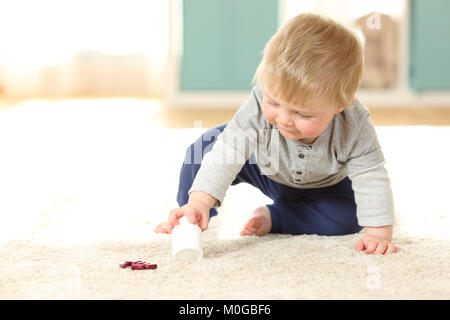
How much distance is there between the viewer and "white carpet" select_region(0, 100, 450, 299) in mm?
792

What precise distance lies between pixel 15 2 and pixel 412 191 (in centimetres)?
264

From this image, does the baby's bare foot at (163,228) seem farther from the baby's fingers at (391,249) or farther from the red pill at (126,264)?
the baby's fingers at (391,249)

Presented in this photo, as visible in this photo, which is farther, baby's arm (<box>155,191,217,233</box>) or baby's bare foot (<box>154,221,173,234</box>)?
baby's bare foot (<box>154,221,173,234</box>)

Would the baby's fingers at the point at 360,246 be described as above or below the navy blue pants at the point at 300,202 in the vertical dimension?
below

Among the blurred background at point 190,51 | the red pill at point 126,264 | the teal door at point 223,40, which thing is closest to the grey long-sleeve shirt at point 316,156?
the red pill at point 126,264

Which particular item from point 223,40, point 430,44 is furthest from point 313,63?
point 430,44

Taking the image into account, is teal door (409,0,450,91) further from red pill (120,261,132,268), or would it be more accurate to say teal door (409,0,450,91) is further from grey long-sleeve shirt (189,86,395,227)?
red pill (120,261,132,268)

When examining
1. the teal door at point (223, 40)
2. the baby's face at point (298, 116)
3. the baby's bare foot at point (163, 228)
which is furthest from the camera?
the teal door at point (223, 40)

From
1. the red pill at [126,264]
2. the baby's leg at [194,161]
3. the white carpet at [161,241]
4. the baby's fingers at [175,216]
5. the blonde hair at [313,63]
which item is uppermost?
the blonde hair at [313,63]

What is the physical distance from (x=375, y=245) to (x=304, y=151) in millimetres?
174

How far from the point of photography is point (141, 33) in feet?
11.1

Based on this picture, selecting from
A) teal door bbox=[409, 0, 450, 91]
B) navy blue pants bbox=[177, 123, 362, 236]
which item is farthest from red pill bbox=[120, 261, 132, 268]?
teal door bbox=[409, 0, 450, 91]

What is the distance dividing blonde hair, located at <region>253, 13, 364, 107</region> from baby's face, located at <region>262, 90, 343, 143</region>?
0.01 m

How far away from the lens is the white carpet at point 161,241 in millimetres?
792
